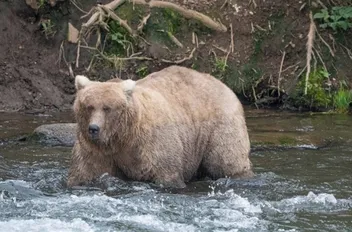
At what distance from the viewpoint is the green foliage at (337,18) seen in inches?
603

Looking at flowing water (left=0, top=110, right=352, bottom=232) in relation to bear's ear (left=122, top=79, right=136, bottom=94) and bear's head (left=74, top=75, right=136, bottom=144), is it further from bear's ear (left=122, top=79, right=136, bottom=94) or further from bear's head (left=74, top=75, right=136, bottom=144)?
bear's ear (left=122, top=79, right=136, bottom=94)

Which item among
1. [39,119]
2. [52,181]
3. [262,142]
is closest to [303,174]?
[262,142]

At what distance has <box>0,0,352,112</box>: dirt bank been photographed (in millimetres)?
14961

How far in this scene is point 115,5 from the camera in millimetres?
15555

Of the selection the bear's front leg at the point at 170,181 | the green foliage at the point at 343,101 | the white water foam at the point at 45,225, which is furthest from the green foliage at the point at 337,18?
the white water foam at the point at 45,225

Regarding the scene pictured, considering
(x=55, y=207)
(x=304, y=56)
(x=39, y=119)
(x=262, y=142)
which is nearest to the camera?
(x=55, y=207)

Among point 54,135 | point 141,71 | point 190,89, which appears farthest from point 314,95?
point 190,89

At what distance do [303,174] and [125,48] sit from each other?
547 centimetres

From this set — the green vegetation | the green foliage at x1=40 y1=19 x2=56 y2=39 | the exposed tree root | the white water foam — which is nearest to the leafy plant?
the green foliage at x1=40 y1=19 x2=56 y2=39

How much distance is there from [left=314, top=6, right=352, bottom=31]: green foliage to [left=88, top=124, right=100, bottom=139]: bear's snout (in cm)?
726

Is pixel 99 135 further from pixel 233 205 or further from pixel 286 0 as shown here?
pixel 286 0

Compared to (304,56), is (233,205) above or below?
below

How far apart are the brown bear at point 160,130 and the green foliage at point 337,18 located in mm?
5351

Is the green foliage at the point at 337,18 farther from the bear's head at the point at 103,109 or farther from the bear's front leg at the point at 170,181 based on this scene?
the bear's head at the point at 103,109
